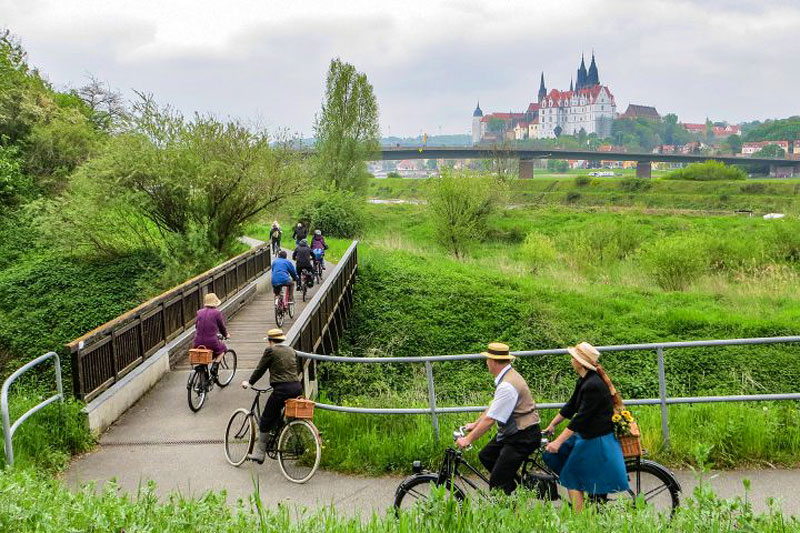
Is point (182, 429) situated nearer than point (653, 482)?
No

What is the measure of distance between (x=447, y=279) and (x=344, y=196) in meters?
21.2

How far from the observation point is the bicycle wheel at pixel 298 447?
26.8ft

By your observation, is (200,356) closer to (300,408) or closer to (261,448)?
(261,448)

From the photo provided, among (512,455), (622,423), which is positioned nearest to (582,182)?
(622,423)

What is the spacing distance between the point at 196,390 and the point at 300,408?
3062 millimetres

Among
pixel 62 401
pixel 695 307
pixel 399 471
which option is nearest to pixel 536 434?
pixel 399 471

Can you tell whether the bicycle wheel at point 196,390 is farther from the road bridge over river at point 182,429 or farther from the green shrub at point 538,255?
the green shrub at point 538,255

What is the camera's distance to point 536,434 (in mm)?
6305

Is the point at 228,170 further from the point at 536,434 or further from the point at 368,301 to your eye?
the point at 536,434

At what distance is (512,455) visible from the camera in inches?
246

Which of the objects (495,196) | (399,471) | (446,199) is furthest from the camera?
(495,196)

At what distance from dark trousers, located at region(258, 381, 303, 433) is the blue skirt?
3438 millimetres

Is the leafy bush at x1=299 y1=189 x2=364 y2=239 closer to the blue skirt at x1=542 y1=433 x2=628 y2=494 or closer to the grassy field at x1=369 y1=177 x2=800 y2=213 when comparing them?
the blue skirt at x1=542 y1=433 x2=628 y2=494

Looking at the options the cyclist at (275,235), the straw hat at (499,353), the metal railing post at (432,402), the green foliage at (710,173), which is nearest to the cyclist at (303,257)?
the cyclist at (275,235)
